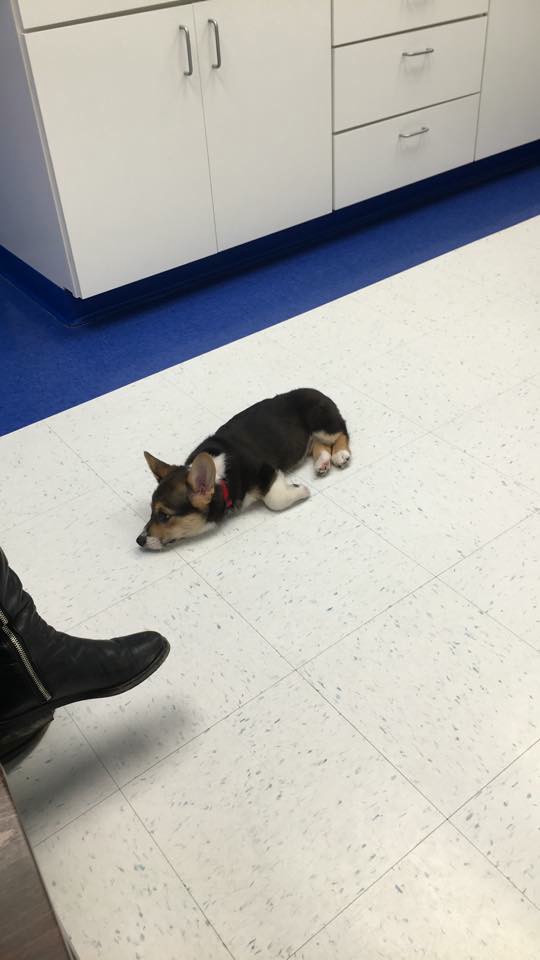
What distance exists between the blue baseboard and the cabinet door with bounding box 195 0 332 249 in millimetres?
117

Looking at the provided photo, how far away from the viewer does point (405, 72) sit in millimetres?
3262

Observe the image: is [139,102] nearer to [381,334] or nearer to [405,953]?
[381,334]

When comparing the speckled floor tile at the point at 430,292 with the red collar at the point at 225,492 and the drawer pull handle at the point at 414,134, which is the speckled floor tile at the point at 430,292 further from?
the red collar at the point at 225,492

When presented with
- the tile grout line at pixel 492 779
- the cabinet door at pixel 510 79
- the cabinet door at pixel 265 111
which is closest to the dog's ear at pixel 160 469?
the tile grout line at pixel 492 779

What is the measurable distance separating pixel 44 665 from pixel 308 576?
0.68m

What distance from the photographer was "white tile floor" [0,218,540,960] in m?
1.23

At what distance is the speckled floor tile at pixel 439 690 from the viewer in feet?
4.62

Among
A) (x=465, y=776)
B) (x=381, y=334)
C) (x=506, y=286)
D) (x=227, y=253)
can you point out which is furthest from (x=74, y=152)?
(x=465, y=776)

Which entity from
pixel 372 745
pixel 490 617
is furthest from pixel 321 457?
pixel 372 745

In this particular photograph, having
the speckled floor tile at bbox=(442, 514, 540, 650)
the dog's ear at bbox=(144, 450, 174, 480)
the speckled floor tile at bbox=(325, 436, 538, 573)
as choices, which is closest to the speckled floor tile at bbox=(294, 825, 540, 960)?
the speckled floor tile at bbox=(442, 514, 540, 650)

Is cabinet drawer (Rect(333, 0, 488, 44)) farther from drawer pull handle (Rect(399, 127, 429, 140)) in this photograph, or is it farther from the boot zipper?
the boot zipper

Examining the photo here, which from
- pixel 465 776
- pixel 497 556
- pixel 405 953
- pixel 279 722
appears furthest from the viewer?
pixel 497 556

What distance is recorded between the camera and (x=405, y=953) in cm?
117

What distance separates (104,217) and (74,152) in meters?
0.24
